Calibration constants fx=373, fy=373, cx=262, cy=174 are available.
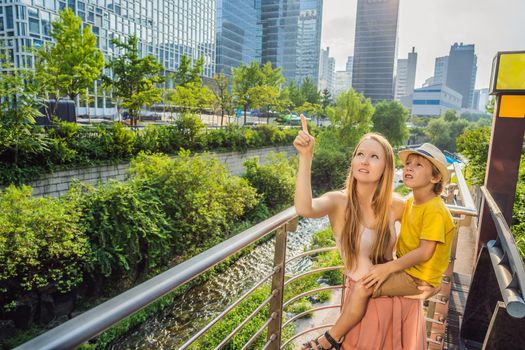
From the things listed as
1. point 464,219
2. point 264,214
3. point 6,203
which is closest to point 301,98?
point 264,214

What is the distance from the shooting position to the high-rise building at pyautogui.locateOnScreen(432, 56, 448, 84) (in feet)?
508

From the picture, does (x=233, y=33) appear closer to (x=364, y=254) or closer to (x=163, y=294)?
(x=364, y=254)

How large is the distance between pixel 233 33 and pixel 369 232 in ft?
231

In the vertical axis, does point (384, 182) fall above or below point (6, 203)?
above

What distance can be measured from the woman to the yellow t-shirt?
8 centimetres

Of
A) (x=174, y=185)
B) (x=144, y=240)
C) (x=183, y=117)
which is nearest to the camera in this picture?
(x=144, y=240)

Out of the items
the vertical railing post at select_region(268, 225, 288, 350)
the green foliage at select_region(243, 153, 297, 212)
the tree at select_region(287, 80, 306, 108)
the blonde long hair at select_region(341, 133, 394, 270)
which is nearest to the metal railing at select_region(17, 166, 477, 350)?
the vertical railing post at select_region(268, 225, 288, 350)

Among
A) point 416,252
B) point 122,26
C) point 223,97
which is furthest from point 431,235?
point 122,26

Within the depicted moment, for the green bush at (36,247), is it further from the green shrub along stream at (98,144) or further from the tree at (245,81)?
the tree at (245,81)

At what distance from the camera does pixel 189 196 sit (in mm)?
11359

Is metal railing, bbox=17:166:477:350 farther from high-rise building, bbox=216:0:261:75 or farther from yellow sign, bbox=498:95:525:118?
high-rise building, bbox=216:0:261:75

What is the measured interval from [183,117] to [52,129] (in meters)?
6.61

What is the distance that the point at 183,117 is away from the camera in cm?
1850

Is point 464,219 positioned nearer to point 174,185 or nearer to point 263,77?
point 174,185
